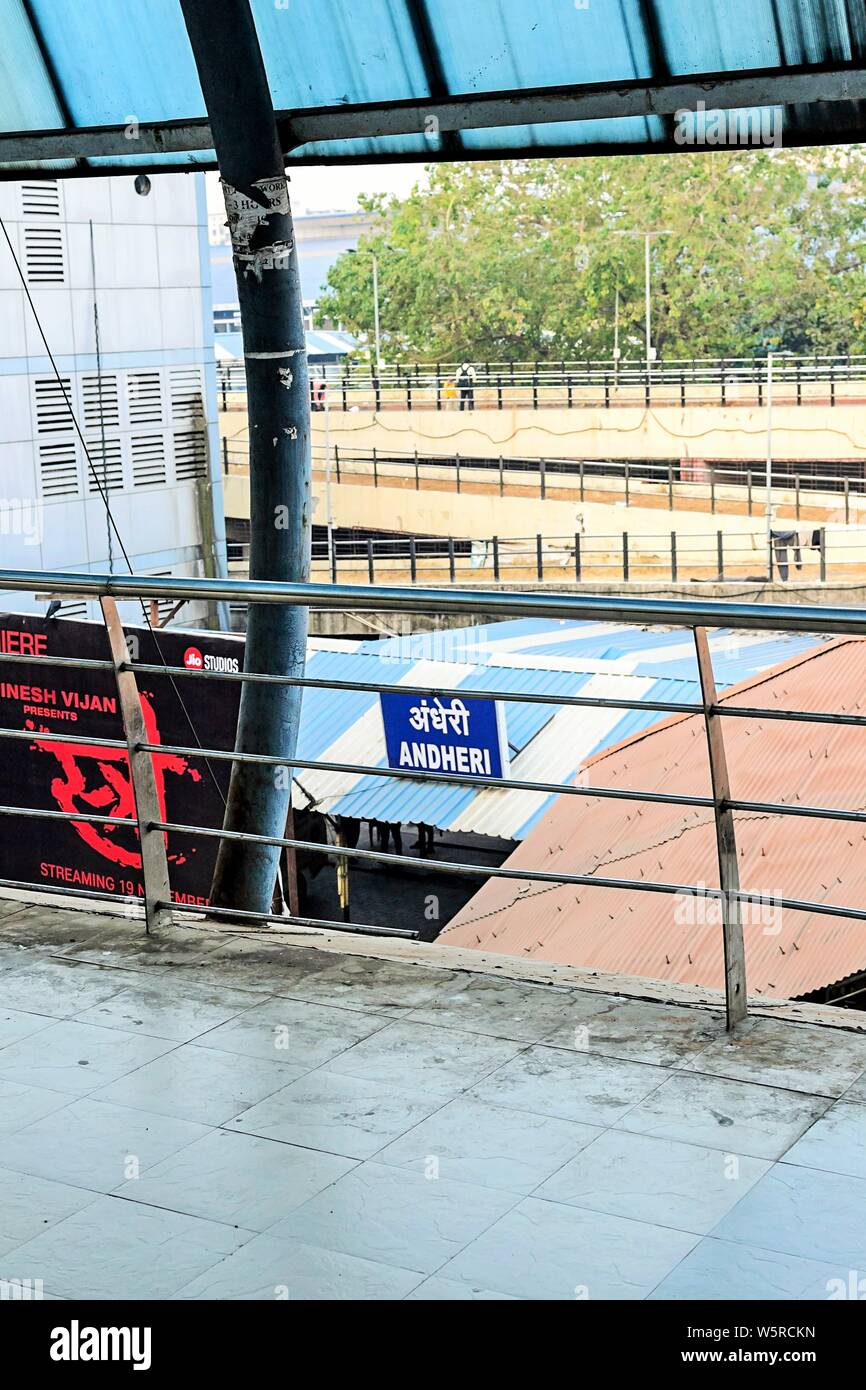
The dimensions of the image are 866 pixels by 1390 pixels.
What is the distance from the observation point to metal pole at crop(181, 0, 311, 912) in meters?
5.42

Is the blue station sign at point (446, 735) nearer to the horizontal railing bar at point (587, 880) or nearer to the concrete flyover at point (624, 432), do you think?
the horizontal railing bar at point (587, 880)

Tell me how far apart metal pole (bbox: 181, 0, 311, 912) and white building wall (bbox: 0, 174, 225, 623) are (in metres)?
15.1

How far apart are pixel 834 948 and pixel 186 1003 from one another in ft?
18.5

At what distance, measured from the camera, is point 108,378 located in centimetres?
2264

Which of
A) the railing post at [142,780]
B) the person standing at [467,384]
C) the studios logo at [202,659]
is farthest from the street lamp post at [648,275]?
the railing post at [142,780]

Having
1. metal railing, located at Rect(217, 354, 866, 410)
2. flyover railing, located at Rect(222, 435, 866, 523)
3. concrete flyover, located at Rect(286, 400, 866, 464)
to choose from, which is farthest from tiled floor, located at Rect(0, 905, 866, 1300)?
concrete flyover, located at Rect(286, 400, 866, 464)

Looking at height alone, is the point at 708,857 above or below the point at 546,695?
below

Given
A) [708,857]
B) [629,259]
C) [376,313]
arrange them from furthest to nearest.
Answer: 1. [376,313]
2. [629,259]
3. [708,857]

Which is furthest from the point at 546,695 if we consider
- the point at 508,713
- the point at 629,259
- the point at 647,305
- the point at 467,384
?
the point at 629,259

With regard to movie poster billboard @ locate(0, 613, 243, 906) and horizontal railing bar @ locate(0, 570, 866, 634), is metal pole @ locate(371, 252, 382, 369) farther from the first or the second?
horizontal railing bar @ locate(0, 570, 866, 634)

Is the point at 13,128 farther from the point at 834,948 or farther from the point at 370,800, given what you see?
the point at 370,800

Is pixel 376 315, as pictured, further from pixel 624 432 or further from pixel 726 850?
pixel 726 850

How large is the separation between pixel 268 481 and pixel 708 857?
6041 mm
